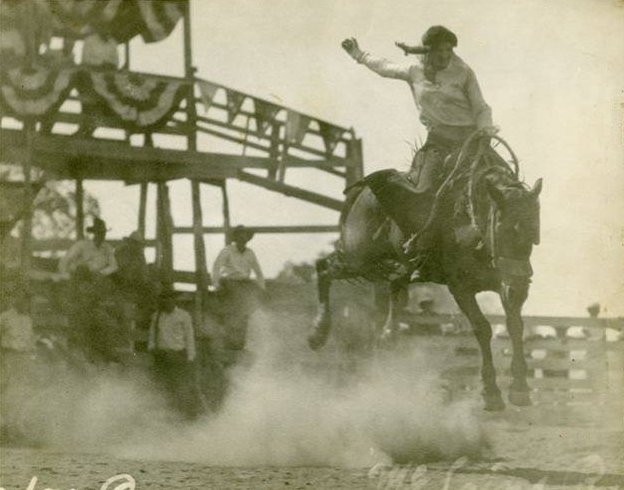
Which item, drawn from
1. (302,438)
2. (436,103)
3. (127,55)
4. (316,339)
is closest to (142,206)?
(127,55)

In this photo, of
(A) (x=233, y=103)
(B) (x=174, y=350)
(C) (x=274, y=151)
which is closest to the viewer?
(B) (x=174, y=350)

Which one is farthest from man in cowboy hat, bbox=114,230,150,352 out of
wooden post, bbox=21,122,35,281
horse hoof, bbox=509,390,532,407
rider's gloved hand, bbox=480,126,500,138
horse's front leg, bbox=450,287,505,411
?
horse hoof, bbox=509,390,532,407

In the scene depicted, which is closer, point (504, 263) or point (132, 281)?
point (504, 263)

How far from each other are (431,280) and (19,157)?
5.57 m

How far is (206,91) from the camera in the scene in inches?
545

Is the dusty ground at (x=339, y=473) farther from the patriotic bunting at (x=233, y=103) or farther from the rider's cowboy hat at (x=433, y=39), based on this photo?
the patriotic bunting at (x=233, y=103)

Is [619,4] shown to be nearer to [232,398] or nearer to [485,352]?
[485,352]

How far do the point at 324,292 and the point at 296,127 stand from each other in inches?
163

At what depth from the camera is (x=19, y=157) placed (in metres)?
12.9

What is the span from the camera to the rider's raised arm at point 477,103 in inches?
372

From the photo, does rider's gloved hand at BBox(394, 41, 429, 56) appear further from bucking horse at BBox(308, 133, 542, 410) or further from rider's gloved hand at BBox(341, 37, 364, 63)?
bucking horse at BBox(308, 133, 542, 410)

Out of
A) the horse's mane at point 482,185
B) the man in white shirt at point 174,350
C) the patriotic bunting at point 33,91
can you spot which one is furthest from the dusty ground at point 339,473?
the patriotic bunting at point 33,91

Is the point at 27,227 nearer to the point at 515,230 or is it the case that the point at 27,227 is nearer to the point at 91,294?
the point at 91,294

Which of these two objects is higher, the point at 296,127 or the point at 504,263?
the point at 296,127
